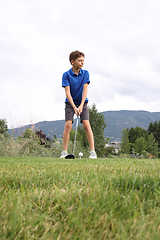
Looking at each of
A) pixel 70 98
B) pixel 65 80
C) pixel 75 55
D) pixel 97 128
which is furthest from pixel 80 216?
pixel 97 128

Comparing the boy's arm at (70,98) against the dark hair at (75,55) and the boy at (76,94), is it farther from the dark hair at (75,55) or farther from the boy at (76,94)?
the dark hair at (75,55)

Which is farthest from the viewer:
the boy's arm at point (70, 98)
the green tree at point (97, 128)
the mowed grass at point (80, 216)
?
the green tree at point (97, 128)

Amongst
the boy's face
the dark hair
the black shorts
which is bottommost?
the black shorts

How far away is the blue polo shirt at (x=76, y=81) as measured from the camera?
540 cm

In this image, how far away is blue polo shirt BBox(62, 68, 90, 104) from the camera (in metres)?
5.40

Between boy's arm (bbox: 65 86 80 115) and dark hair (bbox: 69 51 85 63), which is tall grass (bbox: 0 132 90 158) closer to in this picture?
boy's arm (bbox: 65 86 80 115)

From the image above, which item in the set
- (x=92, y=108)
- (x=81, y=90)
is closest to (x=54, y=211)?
(x=81, y=90)

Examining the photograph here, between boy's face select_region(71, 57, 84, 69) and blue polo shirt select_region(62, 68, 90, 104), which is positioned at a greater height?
boy's face select_region(71, 57, 84, 69)

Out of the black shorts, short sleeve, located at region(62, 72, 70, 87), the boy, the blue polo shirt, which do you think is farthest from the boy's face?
the black shorts

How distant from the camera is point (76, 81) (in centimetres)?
545

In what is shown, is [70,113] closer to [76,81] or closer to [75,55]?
[76,81]

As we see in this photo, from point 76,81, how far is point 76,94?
36 centimetres

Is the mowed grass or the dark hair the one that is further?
the dark hair

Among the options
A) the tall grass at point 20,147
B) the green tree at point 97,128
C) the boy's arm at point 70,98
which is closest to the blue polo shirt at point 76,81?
the boy's arm at point 70,98
